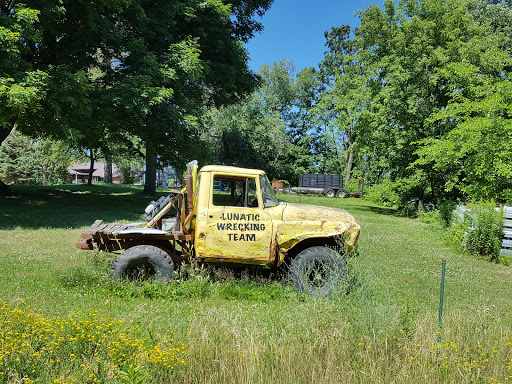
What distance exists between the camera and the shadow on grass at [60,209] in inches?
574

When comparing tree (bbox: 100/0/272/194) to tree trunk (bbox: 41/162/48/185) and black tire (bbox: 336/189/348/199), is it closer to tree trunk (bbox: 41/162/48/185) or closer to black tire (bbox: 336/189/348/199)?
black tire (bbox: 336/189/348/199)

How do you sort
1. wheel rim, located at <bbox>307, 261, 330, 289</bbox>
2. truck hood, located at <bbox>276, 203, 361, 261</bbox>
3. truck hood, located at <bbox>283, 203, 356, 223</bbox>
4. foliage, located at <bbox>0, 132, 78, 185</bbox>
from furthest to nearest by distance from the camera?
1. foliage, located at <bbox>0, 132, 78, 185</bbox>
2. truck hood, located at <bbox>283, 203, 356, 223</bbox>
3. truck hood, located at <bbox>276, 203, 361, 261</bbox>
4. wheel rim, located at <bbox>307, 261, 330, 289</bbox>

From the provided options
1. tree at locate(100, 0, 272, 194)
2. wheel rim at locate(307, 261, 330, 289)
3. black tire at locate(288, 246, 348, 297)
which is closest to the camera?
black tire at locate(288, 246, 348, 297)

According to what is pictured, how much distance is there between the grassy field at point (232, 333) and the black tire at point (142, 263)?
0.84ft

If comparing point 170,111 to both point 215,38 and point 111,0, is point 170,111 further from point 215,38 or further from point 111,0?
point 215,38

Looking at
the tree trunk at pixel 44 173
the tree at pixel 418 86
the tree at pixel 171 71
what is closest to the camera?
the tree at pixel 171 71

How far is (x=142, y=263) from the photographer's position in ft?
22.9

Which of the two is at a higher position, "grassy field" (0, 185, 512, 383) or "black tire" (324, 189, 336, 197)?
"black tire" (324, 189, 336, 197)

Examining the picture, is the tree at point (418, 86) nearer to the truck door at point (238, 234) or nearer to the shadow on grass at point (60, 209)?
the shadow on grass at point (60, 209)

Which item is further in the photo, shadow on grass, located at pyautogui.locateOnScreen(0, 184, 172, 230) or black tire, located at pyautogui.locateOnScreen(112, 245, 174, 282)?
shadow on grass, located at pyautogui.locateOnScreen(0, 184, 172, 230)

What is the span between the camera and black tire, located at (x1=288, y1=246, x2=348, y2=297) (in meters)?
6.68

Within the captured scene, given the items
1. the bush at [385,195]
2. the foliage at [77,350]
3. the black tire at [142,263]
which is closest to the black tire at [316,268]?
the black tire at [142,263]

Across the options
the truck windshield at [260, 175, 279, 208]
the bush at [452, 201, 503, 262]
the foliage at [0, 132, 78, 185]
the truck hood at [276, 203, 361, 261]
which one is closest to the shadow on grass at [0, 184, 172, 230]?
the truck windshield at [260, 175, 279, 208]

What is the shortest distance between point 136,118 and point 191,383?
1628 centimetres
